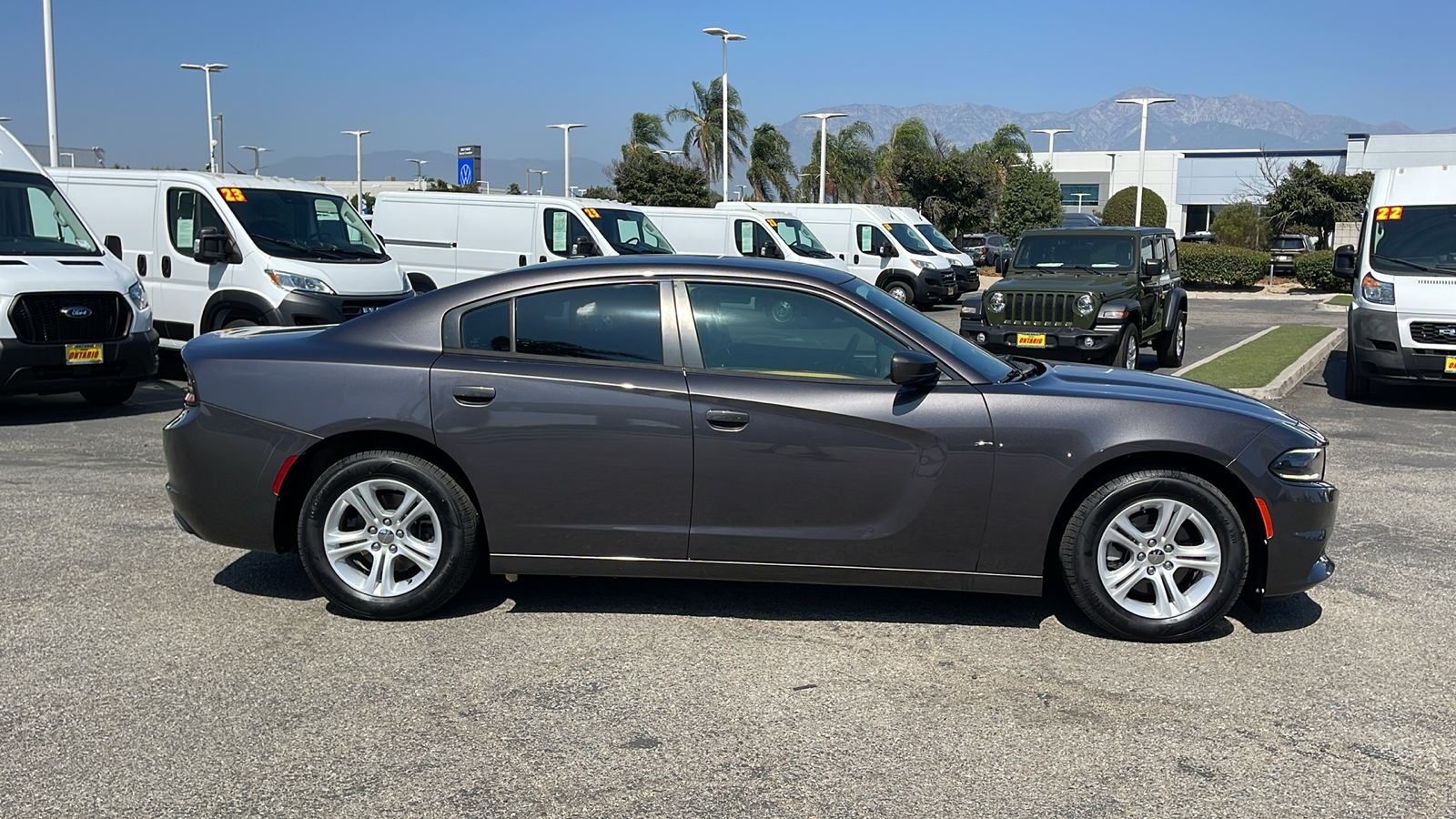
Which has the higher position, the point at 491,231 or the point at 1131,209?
the point at 1131,209

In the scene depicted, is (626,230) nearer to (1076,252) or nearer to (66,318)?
(1076,252)

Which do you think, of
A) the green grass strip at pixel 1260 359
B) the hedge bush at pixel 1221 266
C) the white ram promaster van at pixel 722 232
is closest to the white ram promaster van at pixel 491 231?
the white ram promaster van at pixel 722 232

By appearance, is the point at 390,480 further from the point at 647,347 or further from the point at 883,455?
the point at 883,455

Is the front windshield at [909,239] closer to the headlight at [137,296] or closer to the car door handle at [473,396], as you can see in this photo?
the headlight at [137,296]

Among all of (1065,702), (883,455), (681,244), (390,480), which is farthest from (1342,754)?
(681,244)

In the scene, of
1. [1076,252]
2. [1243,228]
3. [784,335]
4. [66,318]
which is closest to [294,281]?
[66,318]

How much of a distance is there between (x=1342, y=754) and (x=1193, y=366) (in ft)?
37.8

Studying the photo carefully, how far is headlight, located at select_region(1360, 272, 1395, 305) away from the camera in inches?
488

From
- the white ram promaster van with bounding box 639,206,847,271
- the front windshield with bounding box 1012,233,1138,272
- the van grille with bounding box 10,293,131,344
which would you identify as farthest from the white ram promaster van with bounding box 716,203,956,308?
the van grille with bounding box 10,293,131,344

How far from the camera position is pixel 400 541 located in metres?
5.25

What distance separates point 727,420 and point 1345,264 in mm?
10338

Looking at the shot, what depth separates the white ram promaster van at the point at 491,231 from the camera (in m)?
18.2

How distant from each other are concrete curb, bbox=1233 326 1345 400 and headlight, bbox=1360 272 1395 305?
1.21 m

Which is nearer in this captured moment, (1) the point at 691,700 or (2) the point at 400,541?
(1) the point at 691,700
